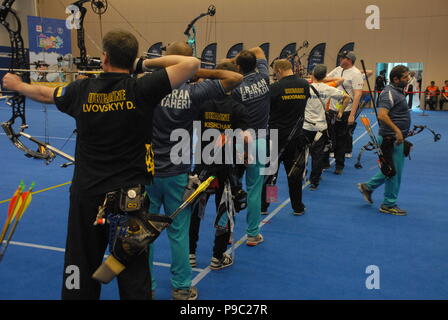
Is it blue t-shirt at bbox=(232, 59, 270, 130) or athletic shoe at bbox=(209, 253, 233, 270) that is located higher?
blue t-shirt at bbox=(232, 59, 270, 130)

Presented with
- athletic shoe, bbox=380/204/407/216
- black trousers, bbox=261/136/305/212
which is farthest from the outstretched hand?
athletic shoe, bbox=380/204/407/216

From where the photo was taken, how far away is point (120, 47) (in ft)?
6.94

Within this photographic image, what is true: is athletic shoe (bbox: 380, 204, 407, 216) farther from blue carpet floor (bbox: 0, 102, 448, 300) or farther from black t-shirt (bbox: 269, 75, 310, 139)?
black t-shirt (bbox: 269, 75, 310, 139)

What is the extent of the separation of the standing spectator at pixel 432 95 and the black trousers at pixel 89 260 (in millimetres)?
20688

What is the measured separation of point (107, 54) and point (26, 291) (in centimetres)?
214

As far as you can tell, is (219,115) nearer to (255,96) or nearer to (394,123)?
(255,96)

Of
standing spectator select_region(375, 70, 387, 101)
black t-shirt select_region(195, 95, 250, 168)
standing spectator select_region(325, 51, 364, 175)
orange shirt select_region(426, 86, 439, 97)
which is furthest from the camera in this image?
standing spectator select_region(375, 70, 387, 101)

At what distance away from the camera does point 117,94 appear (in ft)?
6.94

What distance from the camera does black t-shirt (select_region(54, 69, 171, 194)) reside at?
6.94 ft

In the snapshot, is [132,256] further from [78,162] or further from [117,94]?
[117,94]

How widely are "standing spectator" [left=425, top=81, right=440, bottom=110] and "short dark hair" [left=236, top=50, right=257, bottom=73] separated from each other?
60.6 feet

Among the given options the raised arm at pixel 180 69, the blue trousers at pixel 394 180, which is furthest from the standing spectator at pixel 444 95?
the raised arm at pixel 180 69
